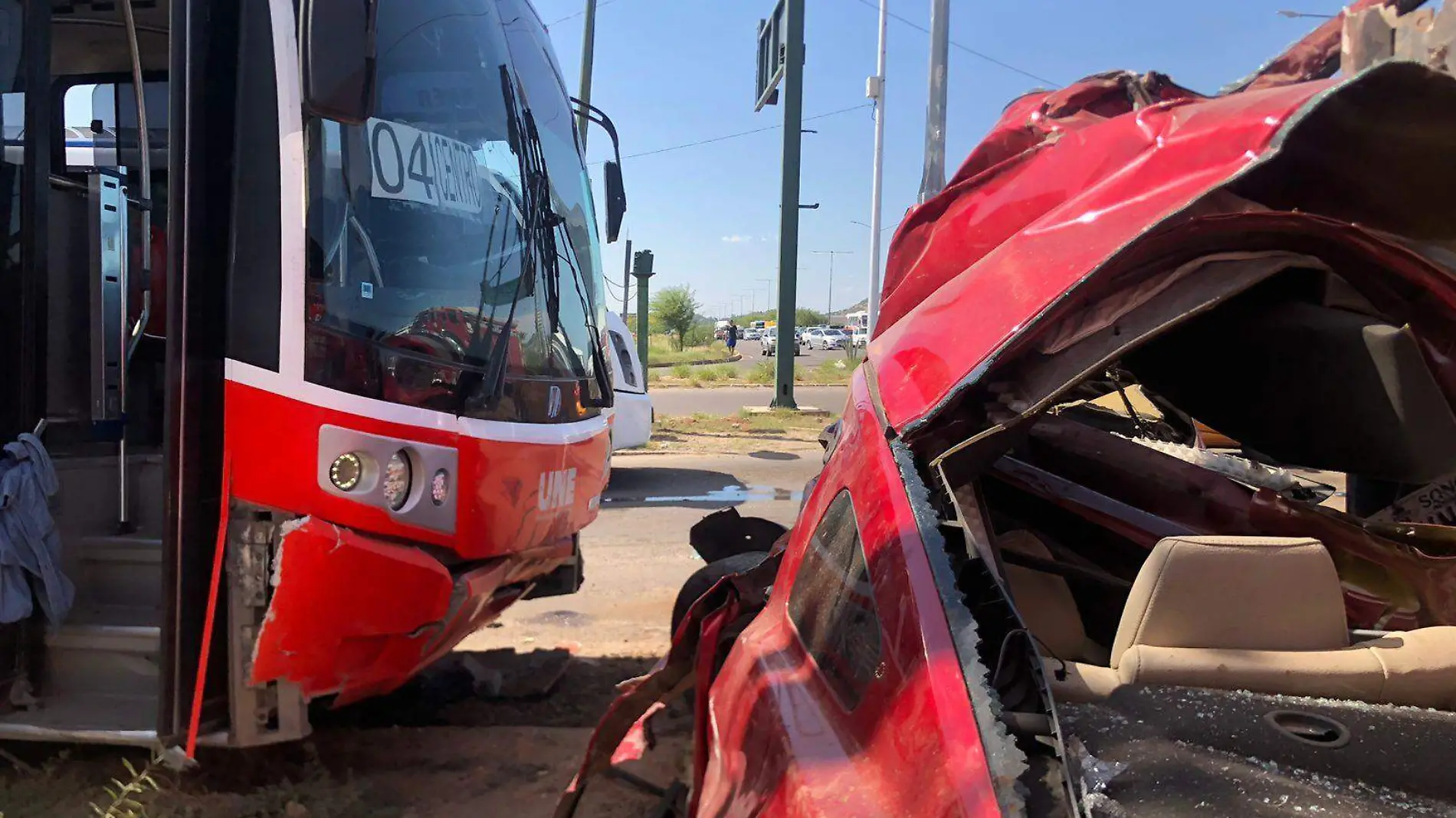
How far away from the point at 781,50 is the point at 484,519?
14163 millimetres

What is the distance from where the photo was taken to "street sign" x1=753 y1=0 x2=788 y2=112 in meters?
16.2

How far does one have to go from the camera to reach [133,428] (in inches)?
179

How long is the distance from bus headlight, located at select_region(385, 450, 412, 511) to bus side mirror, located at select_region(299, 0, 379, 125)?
105cm

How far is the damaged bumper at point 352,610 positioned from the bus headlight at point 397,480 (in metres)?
0.13

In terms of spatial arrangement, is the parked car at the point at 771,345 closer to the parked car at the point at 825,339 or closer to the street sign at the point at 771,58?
the parked car at the point at 825,339

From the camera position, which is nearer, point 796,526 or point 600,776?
point 796,526

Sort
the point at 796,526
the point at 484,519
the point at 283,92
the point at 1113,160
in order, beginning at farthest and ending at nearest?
the point at 484,519, the point at 283,92, the point at 796,526, the point at 1113,160

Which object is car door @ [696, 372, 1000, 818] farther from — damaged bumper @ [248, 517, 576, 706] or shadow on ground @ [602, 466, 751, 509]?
shadow on ground @ [602, 466, 751, 509]

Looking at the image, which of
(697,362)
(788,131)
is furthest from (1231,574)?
(697,362)

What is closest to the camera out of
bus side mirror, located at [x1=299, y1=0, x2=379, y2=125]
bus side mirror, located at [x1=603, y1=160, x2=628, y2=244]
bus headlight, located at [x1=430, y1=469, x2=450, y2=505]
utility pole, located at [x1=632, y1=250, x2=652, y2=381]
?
bus side mirror, located at [x1=299, y1=0, x2=379, y2=125]

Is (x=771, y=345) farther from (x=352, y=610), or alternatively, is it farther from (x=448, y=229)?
(x=352, y=610)

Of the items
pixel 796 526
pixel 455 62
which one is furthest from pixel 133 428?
pixel 796 526

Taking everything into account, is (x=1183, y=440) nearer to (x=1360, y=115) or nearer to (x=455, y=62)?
(x=1360, y=115)

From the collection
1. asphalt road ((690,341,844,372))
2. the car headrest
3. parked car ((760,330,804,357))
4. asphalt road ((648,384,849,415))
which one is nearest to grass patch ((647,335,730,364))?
asphalt road ((690,341,844,372))
